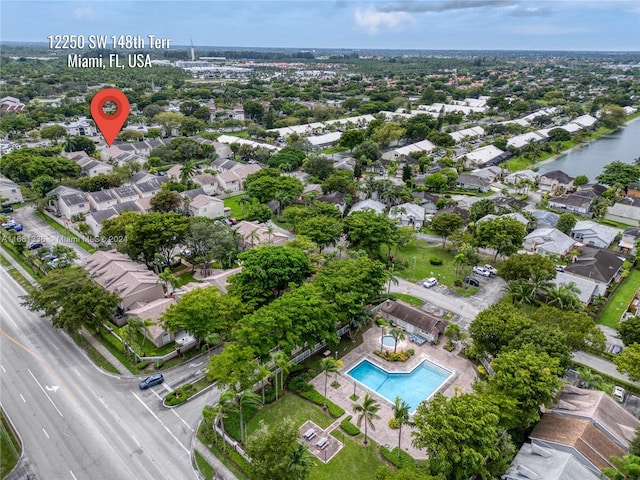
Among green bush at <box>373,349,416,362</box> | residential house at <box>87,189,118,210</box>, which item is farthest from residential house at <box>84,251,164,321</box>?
green bush at <box>373,349,416,362</box>

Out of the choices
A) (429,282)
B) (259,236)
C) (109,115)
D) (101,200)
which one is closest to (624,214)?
(429,282)

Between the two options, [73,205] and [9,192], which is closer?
[73,205]

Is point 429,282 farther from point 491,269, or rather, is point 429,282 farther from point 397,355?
point 397,355

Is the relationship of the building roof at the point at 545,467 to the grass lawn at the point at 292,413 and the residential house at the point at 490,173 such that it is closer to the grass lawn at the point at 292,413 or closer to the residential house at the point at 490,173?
the grass lawn at the point at 292,413

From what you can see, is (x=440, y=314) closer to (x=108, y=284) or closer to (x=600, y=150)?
(x=108, y=284)

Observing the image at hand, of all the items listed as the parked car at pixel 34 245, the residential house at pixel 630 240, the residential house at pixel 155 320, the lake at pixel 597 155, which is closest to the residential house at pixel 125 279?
the residential house at pixel 155 320

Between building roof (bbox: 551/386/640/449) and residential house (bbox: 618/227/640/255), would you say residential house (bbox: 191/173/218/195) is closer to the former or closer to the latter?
building roof (bbox: 551/386/640/449)

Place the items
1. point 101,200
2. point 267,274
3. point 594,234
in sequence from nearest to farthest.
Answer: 1. point 267,274
2. point 594,234
3. point 101,200

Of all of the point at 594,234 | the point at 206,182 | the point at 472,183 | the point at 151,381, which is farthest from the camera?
the point at 472,183
